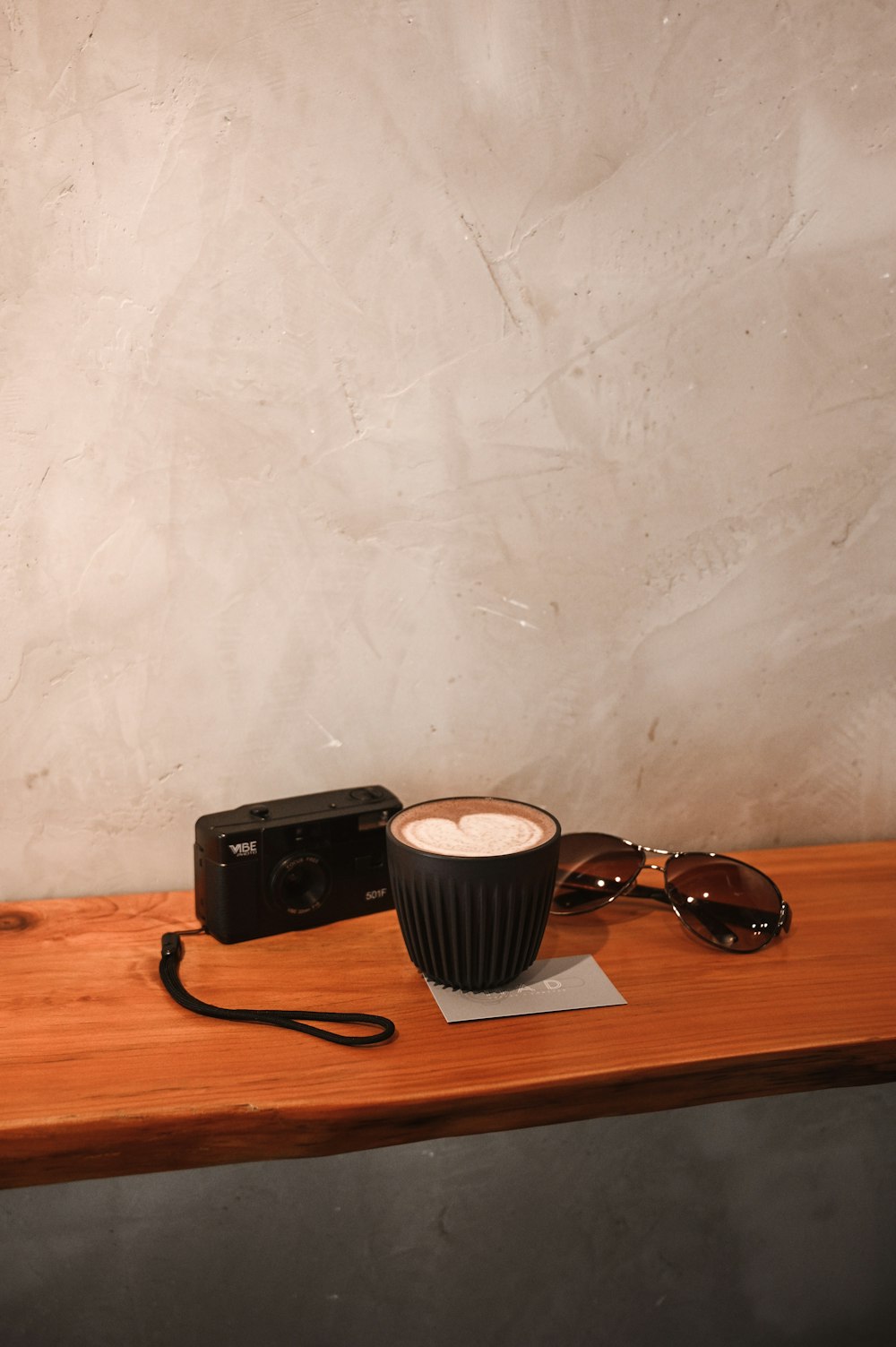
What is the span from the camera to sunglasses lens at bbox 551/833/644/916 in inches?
30.8

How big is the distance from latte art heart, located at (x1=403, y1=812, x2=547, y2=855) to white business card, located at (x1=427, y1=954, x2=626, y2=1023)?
0.11 m

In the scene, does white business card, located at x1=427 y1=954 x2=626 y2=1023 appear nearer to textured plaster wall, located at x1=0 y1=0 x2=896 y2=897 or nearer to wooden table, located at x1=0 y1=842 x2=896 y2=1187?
wooden table, located at x1=0 y1=842 x2=896 y2=1187

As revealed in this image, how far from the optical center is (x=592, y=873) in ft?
2.61

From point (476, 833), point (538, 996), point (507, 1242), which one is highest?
point (476, 833)

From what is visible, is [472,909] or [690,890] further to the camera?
[690,890]

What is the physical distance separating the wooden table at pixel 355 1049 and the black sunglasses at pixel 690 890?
18 mm

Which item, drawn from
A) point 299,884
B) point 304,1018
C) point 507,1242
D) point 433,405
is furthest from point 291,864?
point 507,1242

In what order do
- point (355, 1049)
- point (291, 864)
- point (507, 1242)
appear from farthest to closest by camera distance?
1. point (507, 1242)
2. point (291, 864)
3. point (355, 1049)

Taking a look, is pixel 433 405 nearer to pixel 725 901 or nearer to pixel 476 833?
pixel 476 833

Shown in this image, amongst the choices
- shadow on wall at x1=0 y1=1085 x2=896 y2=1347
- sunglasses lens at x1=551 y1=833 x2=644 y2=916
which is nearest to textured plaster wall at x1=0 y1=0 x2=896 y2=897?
sunglasses lens at x1=551 y1=833 x2=644 y2=916

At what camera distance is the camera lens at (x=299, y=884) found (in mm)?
720

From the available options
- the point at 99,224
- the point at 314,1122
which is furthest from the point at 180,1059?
the point at 99,224

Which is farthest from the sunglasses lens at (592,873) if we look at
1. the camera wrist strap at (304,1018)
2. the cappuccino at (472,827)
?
the camera wrist strap at (304,1018)

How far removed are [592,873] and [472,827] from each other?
17 cm
